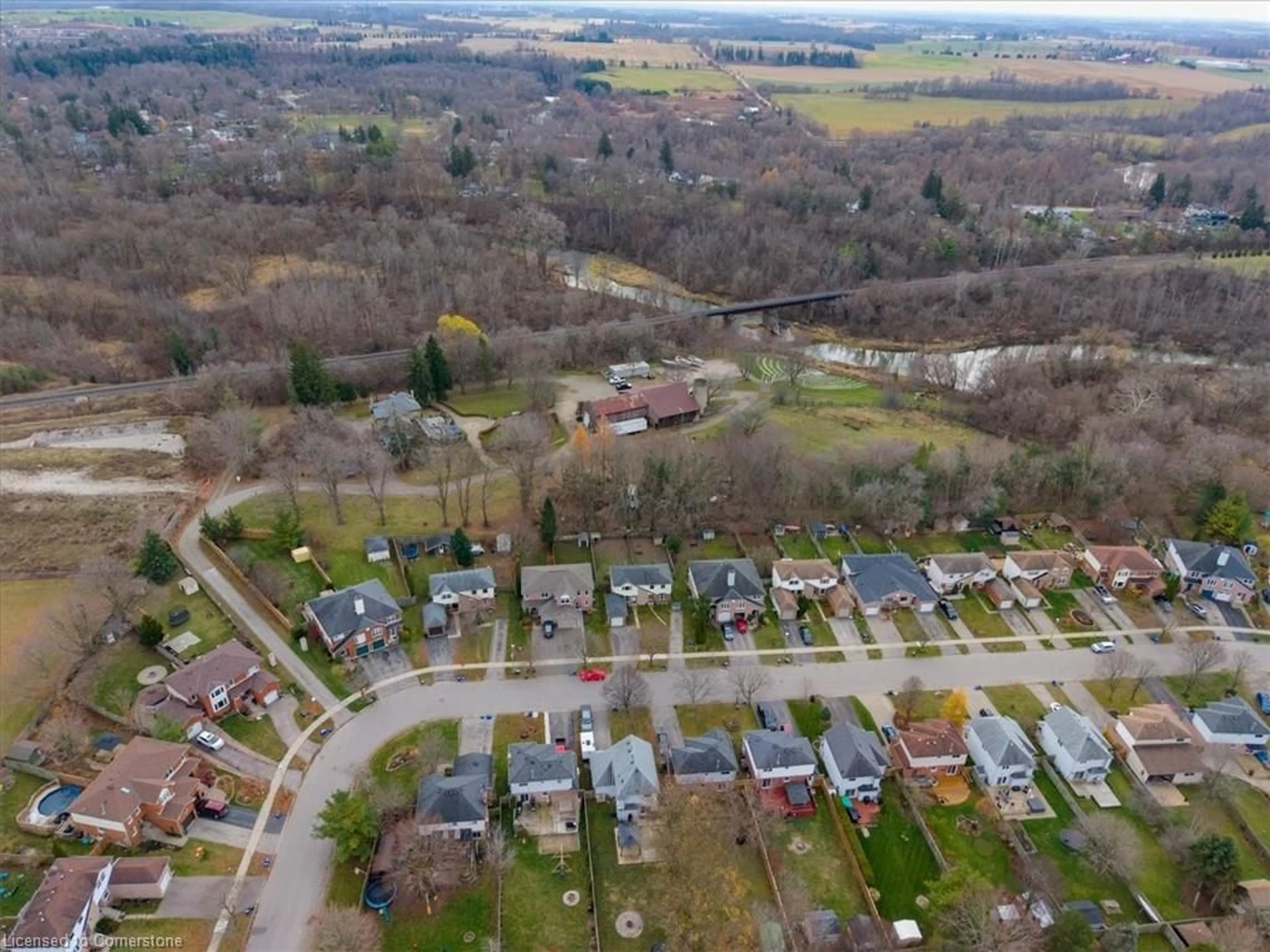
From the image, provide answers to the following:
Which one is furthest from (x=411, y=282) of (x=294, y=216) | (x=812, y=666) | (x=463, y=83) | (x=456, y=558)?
(x=463, y=83)

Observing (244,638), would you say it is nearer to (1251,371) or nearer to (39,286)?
(39,286)

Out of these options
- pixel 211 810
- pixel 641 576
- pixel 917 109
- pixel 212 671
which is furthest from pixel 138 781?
pixel 917 109

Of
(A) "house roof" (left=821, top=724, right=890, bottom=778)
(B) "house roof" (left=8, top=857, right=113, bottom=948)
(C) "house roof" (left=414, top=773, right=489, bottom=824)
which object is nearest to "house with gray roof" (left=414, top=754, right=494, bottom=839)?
(C) "house roof" (left=414, top=773, right=489, bottom=824)

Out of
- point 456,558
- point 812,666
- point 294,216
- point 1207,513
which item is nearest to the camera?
point 812,666

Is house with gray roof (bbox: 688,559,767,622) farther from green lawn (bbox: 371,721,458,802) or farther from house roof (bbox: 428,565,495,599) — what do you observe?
green lawn (bbox: 371,721,458,802)

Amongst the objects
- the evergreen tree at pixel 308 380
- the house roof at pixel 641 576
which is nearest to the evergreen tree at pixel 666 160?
the evergreen tree at pixel 308 380

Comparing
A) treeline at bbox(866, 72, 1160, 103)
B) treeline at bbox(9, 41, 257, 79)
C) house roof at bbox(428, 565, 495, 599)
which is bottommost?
house roof at bbox(428, 565, 495, 599)

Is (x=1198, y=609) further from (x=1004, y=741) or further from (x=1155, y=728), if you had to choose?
(x=1004, y=741)
